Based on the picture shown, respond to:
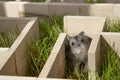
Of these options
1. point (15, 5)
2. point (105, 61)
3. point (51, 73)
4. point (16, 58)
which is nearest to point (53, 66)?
point (51, 73)

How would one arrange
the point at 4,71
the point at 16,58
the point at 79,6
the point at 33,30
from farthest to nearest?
the point at 79,6 → the point at 33,30 → the point at 16,58 → the point at 4,71

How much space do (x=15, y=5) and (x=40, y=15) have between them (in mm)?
294

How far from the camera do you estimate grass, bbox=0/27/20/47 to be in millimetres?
3012

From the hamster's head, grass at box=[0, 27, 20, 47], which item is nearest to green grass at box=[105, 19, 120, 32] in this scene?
the hamster's head

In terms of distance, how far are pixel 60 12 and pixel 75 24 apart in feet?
1.36

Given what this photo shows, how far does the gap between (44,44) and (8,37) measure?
0.39 m

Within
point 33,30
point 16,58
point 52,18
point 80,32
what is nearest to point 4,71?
point 16,58

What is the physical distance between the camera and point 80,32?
3.15 metres

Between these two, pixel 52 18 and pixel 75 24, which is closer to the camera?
pixel 75 24

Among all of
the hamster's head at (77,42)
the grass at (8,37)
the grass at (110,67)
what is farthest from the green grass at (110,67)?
the grass at (8,37)

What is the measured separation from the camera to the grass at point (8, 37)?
301 centimetres

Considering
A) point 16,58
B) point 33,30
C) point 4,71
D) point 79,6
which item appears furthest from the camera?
point 79,6

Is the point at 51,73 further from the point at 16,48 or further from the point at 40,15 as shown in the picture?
the point at 40,15

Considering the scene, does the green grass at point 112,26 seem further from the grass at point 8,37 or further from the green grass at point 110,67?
the grass at point 8,37
